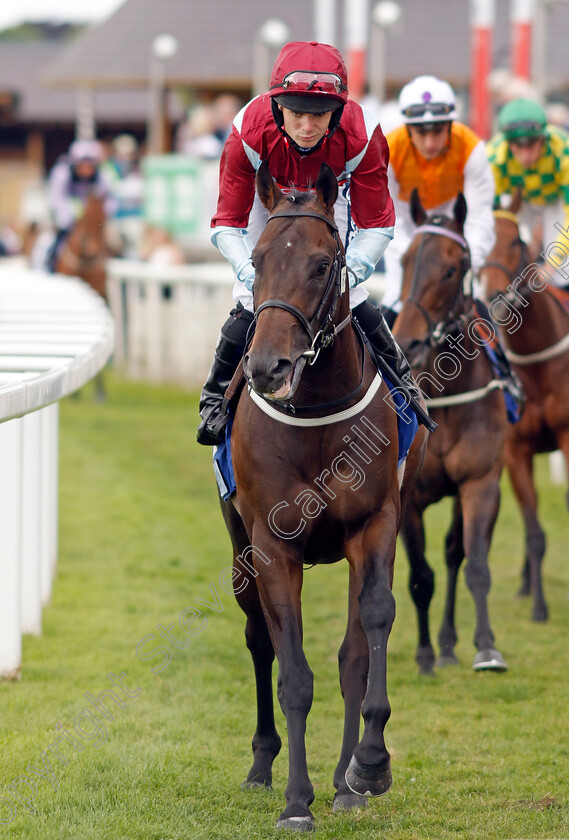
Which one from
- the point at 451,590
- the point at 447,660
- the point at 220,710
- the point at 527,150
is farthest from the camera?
the point at 527,150

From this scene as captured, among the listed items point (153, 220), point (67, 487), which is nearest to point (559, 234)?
point (67, 487)

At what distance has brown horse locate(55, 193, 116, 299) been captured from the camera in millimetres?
12922

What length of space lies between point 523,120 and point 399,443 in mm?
2902

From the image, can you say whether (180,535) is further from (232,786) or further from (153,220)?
(153,220)

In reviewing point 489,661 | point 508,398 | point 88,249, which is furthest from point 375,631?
point 88,249

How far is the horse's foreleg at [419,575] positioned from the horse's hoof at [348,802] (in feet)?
5.40

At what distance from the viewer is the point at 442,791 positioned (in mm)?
3738

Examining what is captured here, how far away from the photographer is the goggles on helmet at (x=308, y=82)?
11.2ft

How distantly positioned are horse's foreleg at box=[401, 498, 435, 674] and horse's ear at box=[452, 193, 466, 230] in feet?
3.85

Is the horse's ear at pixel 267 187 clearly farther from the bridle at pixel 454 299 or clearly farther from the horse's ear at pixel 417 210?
the horse's ear at pixel 417 210

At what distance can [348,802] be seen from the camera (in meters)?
3.50

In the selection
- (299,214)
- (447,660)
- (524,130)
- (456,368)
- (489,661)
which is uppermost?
(299,214)

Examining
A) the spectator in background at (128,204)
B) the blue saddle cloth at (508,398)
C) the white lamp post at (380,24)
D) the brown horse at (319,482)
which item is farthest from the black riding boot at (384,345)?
the spectator in background at (128,204)

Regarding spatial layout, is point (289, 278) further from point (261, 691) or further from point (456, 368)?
point (456, 368)
